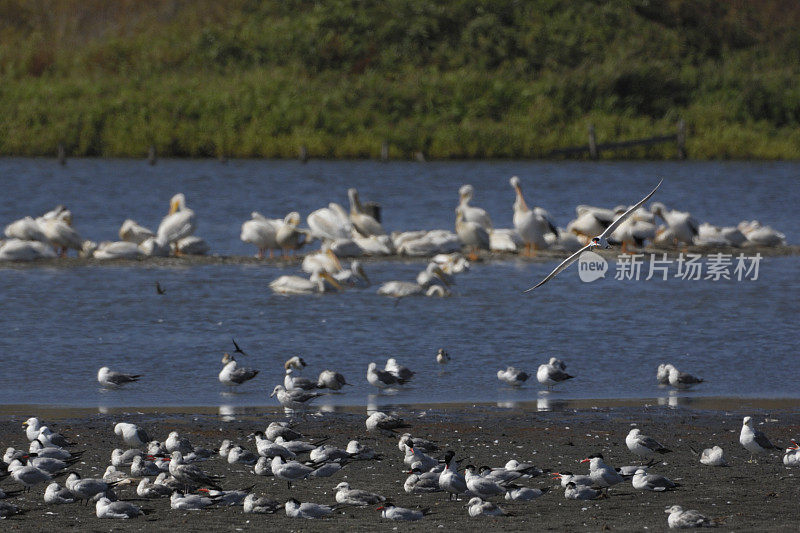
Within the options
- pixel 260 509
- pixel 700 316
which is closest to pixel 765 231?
pixel 700 316

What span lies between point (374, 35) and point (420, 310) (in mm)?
44681

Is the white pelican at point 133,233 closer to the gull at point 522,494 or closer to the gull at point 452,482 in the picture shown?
the gull at point 452,482

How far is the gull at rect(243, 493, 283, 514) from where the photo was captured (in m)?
8.06

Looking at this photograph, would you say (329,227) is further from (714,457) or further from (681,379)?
(714,457)

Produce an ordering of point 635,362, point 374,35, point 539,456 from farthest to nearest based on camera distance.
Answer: point 374,35
point 635,362
point 539,456

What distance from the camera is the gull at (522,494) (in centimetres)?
838

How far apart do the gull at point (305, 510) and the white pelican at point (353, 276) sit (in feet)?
35.5

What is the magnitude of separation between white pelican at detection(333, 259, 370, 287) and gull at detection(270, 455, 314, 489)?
9.86m

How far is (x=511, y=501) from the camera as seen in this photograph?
329 inches

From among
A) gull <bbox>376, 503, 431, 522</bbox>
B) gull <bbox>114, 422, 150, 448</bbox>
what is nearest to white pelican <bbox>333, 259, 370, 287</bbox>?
gull <bbox>114, 422, 150, 448</bbox>

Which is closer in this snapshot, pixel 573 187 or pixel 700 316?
pixel 700 316

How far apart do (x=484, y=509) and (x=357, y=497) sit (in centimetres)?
82

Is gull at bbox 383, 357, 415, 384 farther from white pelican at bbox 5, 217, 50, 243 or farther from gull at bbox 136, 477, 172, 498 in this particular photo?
white pelican at bbox 5, 217, 50, 243

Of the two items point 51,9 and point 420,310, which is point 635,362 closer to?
point 420,310
